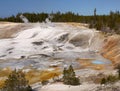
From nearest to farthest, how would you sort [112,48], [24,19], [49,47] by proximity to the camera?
[112,48] < [49,47] < [24,19]

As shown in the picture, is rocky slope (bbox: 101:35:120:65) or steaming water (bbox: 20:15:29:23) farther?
steaming water (bbox: 20:15:29:23)

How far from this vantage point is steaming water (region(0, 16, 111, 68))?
52.1m

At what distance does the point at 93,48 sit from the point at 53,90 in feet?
111

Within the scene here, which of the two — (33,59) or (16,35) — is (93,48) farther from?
(16,35)

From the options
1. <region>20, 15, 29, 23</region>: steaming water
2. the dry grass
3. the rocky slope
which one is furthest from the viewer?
<region>20, 15, 29, 23</region>: steaming water

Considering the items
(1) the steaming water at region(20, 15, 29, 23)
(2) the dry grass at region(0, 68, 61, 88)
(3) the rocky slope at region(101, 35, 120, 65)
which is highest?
(1) the steaming water at region(20, 15, 29, 23)

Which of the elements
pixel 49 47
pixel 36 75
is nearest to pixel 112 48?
pixel 49 47

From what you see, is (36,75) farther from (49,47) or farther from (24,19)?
(24,19)

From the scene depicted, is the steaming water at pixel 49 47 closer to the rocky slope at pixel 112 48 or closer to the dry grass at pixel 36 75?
Answer: the rocky slope at pixel 112 48

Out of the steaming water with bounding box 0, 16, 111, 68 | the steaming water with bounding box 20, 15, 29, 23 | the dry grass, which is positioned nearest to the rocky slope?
the steaming water with bounding box 0, 16, 111, 68

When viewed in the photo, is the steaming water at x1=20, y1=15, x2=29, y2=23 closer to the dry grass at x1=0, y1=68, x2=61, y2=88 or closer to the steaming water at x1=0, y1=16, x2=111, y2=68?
the steaming water at x1=0, y1=16, x2=111, y2=68

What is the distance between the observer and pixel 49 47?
60.9 meters

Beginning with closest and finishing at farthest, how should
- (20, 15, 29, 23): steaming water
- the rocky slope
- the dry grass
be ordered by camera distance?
the dry grass < the rocky slope < (20, 15, 29, 23): steaming water

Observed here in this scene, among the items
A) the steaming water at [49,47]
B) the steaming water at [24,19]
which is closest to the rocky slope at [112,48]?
the steaming water at [49,47]
